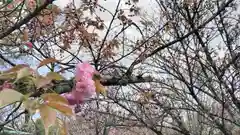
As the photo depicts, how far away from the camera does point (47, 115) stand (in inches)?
23.2

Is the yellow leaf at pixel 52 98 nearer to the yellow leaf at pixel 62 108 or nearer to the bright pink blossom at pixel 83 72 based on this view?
the yellow leaf at pixel 62 108

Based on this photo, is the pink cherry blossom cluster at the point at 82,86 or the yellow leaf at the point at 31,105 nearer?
the yellow leaf at the point at 31,105

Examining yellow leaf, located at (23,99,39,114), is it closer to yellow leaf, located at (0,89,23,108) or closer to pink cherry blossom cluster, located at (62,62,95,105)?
yellow leaf, located at (0,89,23,108)

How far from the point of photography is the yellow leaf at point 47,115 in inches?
22.9

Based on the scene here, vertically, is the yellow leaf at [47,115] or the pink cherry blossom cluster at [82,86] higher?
the pink cherry blossom cluster at [82,86]

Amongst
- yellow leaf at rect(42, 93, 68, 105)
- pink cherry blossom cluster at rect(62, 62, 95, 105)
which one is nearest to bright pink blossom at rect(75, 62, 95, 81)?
pink cherry blossom cluster at rect(62, 62, 95, 105)

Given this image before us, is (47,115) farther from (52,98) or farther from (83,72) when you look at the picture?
(83,72)

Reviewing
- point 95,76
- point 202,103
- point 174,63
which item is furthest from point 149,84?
point 95,76

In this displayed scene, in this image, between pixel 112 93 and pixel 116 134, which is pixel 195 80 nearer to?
pixel 112 93

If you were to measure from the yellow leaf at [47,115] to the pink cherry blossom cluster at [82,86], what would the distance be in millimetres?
126

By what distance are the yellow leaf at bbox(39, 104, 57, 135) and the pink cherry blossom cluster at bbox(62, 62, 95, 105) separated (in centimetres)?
13

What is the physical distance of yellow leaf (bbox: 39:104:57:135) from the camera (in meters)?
0.58

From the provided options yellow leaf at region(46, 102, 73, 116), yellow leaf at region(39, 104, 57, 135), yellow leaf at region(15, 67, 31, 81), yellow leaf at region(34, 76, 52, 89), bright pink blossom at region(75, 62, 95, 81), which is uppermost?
bright pink blossom at region(75, 62, 95, 81)

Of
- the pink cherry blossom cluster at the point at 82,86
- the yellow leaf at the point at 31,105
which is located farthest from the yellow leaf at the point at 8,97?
the pink cherry blossom cluster at the point at 82,86
